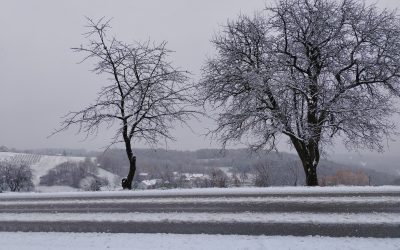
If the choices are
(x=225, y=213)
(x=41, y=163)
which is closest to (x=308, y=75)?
(x=225, y=213)

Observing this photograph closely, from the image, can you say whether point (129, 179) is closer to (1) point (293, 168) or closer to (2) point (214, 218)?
(2) point (214, 218)

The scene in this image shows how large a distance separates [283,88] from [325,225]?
10980mm

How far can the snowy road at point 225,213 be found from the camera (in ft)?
32.8

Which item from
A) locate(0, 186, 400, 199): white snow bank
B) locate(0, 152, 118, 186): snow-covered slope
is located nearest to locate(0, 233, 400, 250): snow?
locate(0, 186, 400, 199): white snow bank

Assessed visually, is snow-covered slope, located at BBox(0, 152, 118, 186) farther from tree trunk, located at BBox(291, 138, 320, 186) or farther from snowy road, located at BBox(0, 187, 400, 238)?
snowy road, located at BBox(0, 187, 400, 238)

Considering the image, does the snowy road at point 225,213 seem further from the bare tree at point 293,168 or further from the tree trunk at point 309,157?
the bare tree at point 293,168

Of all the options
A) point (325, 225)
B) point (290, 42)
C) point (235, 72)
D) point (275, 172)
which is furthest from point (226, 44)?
point (275, 172)

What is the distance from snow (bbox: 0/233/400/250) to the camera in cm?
864

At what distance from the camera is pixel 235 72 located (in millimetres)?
20828

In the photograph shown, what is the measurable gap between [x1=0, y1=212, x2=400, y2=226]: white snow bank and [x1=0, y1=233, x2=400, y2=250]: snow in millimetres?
1223

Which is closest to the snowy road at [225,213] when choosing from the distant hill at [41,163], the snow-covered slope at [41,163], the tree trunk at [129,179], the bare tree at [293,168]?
the tree trunk at [129,179]

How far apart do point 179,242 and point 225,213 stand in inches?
104

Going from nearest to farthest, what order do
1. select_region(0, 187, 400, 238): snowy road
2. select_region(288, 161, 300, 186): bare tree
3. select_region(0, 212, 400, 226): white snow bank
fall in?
select_region(0, 187, 400, 238): snowy road < select_region(0, 212, 400, 226): white snow bank < select_region(288, 161, 300, 186): bare tree

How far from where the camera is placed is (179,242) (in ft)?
31.0
